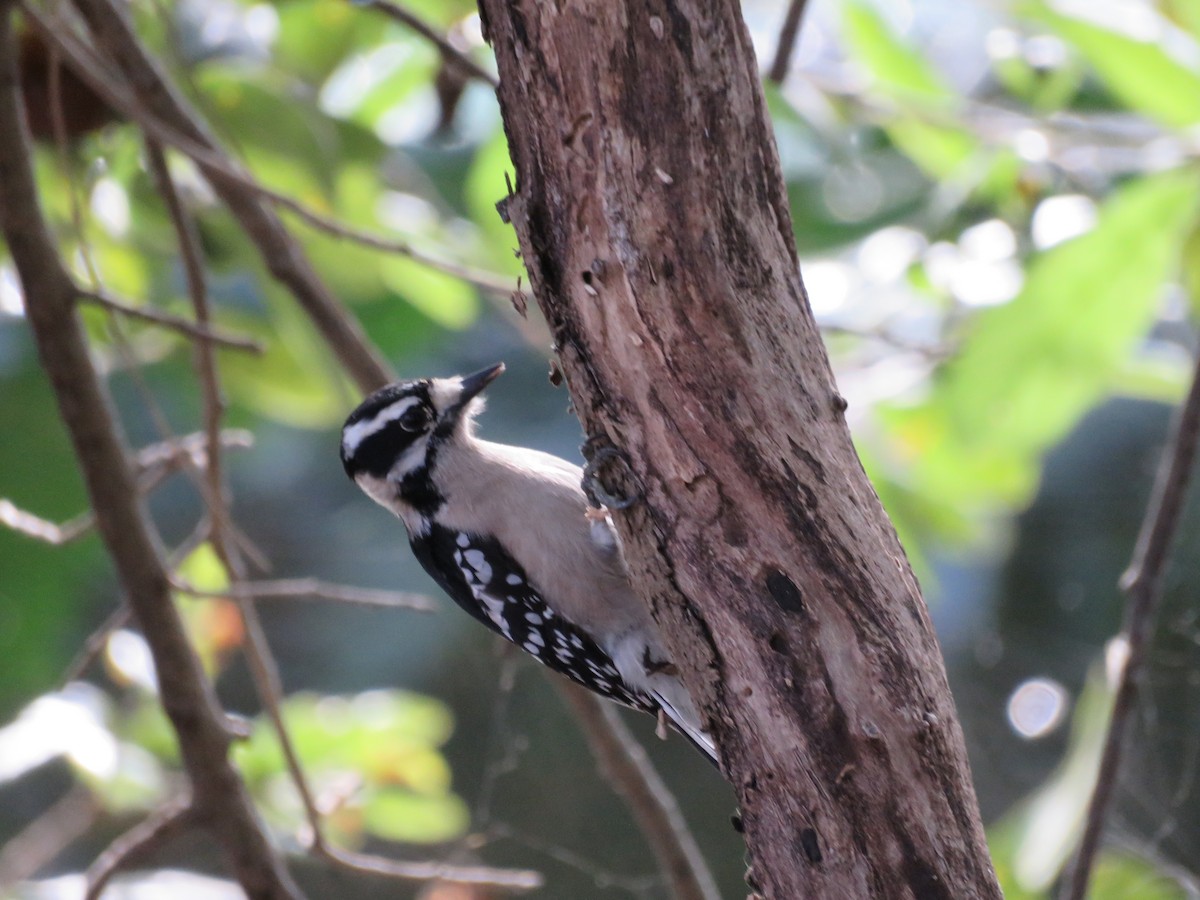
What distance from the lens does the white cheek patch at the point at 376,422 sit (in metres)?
2.50

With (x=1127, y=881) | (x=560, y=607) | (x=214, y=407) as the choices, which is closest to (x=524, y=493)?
(x=560, y=607)

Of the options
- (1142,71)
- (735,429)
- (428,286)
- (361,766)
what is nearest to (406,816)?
(361,766)

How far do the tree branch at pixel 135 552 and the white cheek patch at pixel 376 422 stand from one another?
45 cm

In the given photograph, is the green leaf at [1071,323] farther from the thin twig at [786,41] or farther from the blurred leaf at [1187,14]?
the thin twig at [786,41]

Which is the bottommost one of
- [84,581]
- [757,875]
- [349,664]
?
[757,875]

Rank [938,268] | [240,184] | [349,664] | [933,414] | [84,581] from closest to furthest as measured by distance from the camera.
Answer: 1. [240,184]
2. [933,414]
3. [938,268]
4. [84,581]
5. [349,664]

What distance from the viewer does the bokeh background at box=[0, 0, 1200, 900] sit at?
8.40ft

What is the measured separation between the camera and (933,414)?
114 inches

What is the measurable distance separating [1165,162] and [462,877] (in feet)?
7.00

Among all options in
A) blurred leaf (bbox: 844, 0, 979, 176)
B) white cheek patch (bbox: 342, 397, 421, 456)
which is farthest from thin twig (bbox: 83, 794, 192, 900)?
blurred leaf (bbox: 844, 0, 979, 176)

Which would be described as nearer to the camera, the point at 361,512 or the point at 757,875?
the point at 757,875

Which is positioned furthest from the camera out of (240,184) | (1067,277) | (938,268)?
(938,268)

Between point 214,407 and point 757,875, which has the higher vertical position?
point 214,407

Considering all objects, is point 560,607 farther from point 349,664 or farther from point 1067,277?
point 349,664
